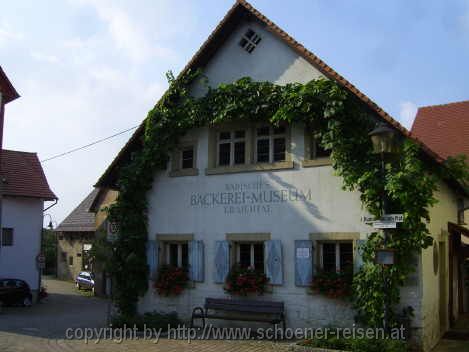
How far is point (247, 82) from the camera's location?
1294cm

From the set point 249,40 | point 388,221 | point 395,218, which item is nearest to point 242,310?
point 388,221

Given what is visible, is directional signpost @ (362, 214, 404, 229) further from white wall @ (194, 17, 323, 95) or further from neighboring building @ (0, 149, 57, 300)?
neighboring building @ (0, 149, 57, 300)

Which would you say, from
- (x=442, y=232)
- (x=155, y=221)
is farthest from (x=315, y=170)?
(x=155, y=221)

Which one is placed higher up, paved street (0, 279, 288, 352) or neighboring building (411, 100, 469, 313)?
neighboring building (411, 100, 469, 313)

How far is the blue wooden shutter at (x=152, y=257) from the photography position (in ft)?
46.6

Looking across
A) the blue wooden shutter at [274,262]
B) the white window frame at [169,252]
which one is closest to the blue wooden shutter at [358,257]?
the blue wooden shutter at [274,262]

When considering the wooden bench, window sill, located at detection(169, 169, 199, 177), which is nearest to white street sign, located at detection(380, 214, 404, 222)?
the wooden bench

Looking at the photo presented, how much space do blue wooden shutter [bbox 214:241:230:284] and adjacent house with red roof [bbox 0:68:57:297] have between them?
1288 centimetres

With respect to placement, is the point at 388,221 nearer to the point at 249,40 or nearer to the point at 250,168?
the point at 250,168

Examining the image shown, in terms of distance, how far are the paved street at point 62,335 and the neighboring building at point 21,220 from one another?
1.91 metres

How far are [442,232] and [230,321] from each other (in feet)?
18.4

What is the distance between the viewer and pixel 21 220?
23297 mm

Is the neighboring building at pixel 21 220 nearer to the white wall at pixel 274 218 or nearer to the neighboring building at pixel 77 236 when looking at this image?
the neighboring building at pixel 77 236

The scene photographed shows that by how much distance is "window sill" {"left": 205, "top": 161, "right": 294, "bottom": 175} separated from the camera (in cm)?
1262
